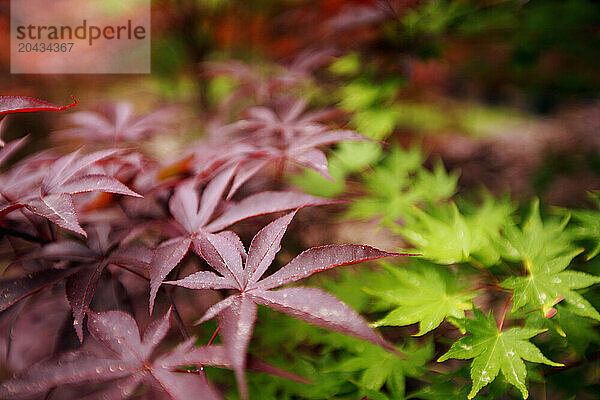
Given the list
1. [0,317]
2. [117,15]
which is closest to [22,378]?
[0,317]

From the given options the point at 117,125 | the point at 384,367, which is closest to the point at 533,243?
the point at 384,367

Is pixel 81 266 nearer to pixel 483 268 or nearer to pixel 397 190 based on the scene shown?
pixel 483 268

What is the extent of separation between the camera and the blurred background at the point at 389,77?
1.18 meters

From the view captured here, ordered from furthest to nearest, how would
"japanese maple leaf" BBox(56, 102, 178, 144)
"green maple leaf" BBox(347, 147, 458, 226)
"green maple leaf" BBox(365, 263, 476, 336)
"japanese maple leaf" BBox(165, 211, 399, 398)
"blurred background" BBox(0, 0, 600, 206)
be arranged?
"blurred background" BBox(0, 0, 600, 206), "green maple leaf" BBox(347, 147, 458, 226), "japanese maple leaf" BBox(56, 102, 178, 144), "green maple leaf" BBox(365, 263, 476, 336), "japanese maple leaf" BBox(165, 211, 399, 398)

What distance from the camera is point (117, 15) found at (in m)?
1.51

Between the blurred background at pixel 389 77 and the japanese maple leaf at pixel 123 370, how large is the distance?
2.42 feet

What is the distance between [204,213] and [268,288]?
196mm

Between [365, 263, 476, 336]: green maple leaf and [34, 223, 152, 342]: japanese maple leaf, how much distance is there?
36cm

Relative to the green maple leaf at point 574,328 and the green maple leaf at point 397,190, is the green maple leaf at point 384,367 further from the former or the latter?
the green maple leaf at point 397,190

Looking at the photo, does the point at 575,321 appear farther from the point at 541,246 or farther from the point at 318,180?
the point at 318,180

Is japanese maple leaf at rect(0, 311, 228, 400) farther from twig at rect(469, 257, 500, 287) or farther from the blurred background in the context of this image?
the blurred background

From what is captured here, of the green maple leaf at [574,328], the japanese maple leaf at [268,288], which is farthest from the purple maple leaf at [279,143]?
the green maple leaf at [574,328]

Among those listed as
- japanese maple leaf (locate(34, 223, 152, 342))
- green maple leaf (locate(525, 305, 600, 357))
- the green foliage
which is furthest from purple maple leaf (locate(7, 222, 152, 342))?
green maple leaf (locate(525, 305, 600, 357))
